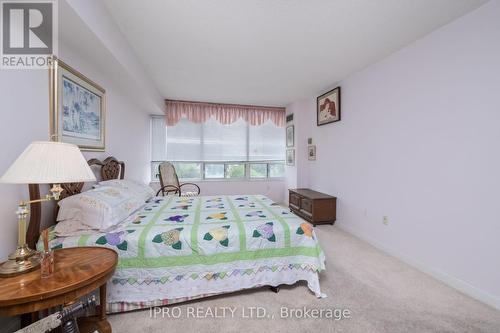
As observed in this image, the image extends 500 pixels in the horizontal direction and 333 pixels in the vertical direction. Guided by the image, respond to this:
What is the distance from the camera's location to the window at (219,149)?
196 inches

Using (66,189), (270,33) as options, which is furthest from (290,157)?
(66,189)

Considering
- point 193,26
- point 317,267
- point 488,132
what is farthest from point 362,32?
point 317,267

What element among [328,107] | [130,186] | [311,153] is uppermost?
[328,107]

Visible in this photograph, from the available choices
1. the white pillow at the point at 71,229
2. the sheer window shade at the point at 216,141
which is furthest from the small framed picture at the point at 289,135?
the white pillow at the point at 71,229

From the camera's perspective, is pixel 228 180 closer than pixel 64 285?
No

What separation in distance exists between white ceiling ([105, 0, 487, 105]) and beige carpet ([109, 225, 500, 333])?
100.0 inches

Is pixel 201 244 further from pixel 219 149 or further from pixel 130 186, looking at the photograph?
pixel 219 149

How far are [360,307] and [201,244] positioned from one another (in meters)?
1.41

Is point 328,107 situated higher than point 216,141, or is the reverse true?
point 328,107

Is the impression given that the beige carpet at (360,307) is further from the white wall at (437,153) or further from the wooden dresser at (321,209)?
the wooden dresser at (321,209)

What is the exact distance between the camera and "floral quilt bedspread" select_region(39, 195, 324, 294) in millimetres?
1628

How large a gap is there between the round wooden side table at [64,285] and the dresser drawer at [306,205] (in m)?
3.12

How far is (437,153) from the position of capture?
220 cm

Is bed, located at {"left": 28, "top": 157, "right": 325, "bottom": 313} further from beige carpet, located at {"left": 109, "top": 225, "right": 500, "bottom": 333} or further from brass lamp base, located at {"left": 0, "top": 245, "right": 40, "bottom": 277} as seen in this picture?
brass lamp base, located at {"left": 0, "top": 245, "right": 40, "bottom": 277}
